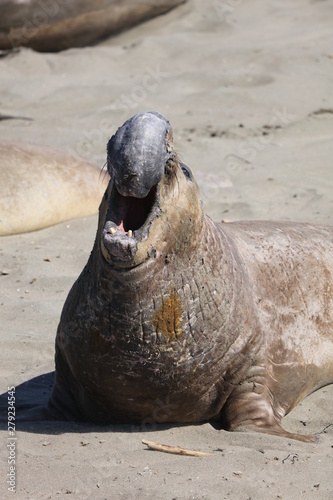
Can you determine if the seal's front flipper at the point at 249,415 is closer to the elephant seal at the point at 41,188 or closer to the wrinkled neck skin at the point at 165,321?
the wrinkled neck skin at the point at 165,321

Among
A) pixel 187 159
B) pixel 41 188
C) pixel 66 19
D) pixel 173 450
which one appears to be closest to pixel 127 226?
pixel 173 450

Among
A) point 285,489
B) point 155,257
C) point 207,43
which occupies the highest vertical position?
point 155,257

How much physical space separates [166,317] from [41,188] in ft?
11.1

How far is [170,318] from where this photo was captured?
330 cm

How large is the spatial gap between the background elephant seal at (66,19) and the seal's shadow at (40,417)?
6.81 m

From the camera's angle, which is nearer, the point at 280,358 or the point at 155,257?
the point at 155,257

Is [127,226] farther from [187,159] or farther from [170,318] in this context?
[187,159]

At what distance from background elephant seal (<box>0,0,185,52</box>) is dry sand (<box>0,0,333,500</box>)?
175mm

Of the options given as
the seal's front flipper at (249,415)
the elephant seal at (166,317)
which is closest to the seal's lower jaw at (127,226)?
the elephant seal at (166,317)

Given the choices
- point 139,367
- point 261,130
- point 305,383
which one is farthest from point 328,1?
point 139,367

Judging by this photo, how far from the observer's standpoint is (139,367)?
332 centimetres

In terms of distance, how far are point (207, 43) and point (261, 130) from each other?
2562 mm

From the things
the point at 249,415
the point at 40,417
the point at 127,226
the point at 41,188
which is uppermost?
the point at 127,226

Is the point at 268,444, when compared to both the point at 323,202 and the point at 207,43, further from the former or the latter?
the point at 207,43
